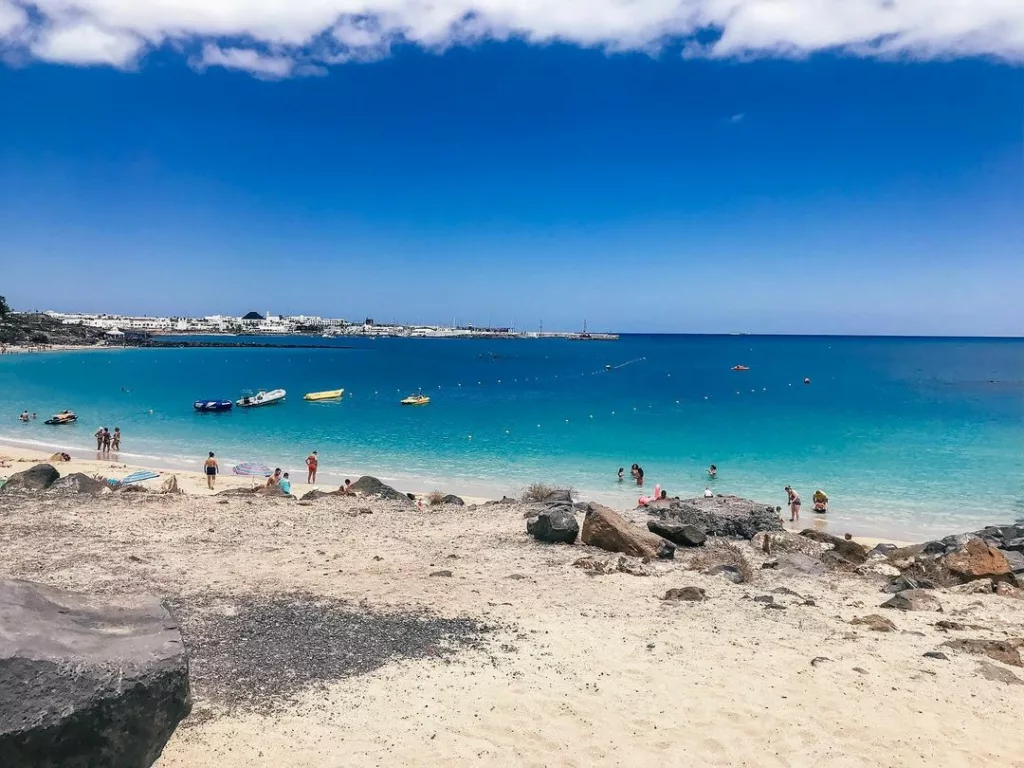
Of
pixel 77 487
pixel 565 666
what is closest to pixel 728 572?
pixel 565 666

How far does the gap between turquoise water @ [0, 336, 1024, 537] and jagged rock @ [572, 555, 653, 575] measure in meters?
12.5

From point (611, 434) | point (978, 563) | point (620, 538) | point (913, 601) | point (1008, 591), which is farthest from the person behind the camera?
point (611, 434)

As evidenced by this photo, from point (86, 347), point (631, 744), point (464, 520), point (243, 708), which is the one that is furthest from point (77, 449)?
point (86, 347)

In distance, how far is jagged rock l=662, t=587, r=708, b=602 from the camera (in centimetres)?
1212

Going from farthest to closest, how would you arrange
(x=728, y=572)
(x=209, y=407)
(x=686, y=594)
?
(x=209, y=407) < (x=728, y=572) < (x=686, y=594)

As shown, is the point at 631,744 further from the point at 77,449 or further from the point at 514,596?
the point at 77,449

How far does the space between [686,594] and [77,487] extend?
17.1m

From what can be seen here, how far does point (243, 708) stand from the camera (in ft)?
24.9

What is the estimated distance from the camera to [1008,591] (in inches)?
522

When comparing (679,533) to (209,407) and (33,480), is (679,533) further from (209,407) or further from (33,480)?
(209,407)

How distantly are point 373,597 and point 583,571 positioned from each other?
425 centimetres

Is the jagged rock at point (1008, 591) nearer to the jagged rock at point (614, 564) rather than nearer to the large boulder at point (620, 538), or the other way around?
the large boulder at point (620, 538)

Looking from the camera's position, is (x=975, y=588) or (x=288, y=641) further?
(x=975, y=588)

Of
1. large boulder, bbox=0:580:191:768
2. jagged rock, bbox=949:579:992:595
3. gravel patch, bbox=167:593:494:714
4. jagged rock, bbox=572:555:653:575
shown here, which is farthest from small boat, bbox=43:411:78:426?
jagged rock, bbox=949:579:992:595
